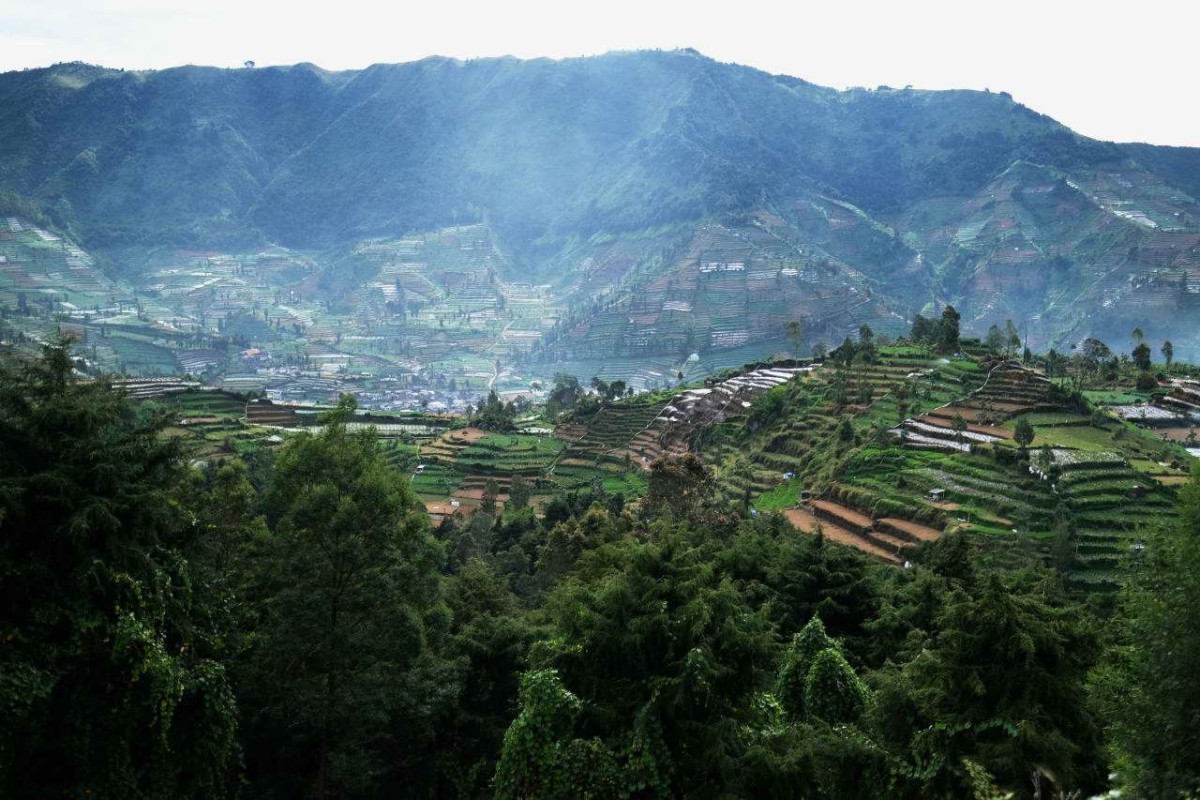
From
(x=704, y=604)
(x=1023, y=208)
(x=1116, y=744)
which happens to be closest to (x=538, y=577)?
(x=704, y=604)

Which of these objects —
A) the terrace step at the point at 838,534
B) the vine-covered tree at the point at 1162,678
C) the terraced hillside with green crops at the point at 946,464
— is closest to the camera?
the vine-covered tree at the point at 1162,678

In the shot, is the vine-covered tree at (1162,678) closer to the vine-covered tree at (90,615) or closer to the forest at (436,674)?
the forest at (436,674)

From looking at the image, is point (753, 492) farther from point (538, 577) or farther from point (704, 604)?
point (704, 604)

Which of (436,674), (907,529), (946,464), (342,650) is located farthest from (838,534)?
(342,650)

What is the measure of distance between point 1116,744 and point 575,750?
5.26 meters

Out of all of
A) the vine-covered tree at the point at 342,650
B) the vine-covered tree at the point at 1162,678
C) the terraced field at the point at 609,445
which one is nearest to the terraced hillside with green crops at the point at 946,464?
the terraced field at the point at 609,445

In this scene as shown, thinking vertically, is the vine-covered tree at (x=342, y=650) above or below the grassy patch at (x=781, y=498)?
above

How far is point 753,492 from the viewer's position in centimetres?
4316

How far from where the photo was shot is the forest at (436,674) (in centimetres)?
861

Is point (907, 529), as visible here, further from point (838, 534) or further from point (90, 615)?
point (90, 615)

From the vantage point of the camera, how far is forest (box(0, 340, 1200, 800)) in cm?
861

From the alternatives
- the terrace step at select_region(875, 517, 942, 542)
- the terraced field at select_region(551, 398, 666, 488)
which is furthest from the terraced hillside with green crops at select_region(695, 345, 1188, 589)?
the terraced field at select_region(551, 398, 666, 488)

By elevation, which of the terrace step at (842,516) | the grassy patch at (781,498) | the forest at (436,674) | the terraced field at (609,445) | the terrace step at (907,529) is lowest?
the terraced field at (609,445)

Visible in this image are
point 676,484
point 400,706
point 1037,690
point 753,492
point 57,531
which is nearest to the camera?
point 57,531
